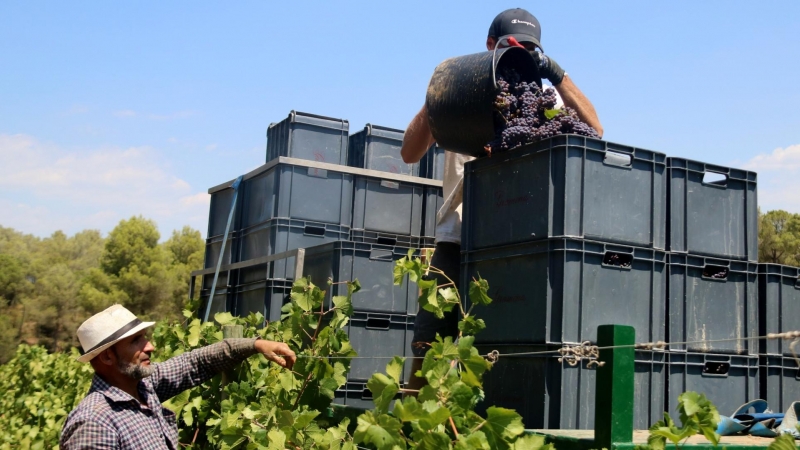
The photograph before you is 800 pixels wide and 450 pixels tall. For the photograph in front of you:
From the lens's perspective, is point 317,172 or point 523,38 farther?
point 317,172

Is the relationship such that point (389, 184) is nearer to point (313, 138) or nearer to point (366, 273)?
point (313, 138)

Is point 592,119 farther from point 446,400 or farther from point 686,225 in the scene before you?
point 446,400

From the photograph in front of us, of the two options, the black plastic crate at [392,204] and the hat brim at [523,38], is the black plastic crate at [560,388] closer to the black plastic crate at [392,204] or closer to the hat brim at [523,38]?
the hat brim at [523,38]

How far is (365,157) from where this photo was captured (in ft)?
26.8

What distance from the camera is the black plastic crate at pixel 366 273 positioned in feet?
18.1

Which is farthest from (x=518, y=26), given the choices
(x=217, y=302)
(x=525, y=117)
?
(x=217, y=302)

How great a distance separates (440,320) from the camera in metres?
4.06

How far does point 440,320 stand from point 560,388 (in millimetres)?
1043

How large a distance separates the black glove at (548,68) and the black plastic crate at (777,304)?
1.27 metres

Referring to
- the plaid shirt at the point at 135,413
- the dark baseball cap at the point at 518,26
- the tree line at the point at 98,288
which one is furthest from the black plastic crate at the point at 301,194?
the tree line at the point at 98,288

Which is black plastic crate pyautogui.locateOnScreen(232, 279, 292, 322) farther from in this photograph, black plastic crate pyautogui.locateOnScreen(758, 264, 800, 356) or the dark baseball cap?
black plastic crate pyautogui.locateOnScreen(758, 264, 800, 356)

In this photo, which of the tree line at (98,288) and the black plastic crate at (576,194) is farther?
the tree line at (98,288)

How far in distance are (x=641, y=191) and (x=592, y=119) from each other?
720 millimetres

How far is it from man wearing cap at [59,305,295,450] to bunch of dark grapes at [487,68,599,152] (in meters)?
1.33
